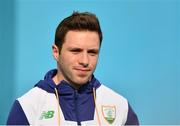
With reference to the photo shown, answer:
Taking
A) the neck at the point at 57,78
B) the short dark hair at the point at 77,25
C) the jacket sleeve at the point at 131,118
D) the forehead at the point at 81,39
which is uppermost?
the short dark hair at the point at 77,25

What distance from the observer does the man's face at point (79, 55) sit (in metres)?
1.16

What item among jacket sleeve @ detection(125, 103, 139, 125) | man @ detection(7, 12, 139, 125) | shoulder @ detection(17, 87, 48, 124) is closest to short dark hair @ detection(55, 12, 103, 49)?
man @ detection(7, 12, 139, 125)

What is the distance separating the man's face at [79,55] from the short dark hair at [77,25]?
0.05 ft

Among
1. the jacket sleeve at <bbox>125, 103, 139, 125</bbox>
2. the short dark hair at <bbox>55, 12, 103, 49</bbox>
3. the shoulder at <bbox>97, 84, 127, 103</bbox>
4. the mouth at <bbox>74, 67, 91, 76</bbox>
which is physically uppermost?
the short dark hair at <bbox>55, 12, 103, 49</bbox>

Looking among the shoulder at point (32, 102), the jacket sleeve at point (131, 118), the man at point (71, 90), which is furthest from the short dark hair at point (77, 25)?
the jacket sleeve at point (131, 118)

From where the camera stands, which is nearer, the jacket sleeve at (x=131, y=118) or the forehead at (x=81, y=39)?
the forehead at (x=81, y=39)

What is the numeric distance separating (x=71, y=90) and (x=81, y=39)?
0.16 m

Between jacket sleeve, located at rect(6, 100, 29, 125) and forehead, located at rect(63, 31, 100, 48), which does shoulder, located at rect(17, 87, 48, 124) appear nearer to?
jacket sleeve, located at rect(6, 100, 29, 125)

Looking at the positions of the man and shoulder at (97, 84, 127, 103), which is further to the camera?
shoulder at (97, 84, 127, 103)

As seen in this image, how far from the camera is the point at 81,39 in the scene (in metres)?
1.17

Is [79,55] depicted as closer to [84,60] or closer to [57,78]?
[84,60]

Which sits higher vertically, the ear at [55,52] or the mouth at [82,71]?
the ear at [55,52]

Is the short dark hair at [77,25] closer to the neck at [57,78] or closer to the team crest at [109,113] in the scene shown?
the neck at [57,78]

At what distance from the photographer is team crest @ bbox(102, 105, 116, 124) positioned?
4.08 ft
